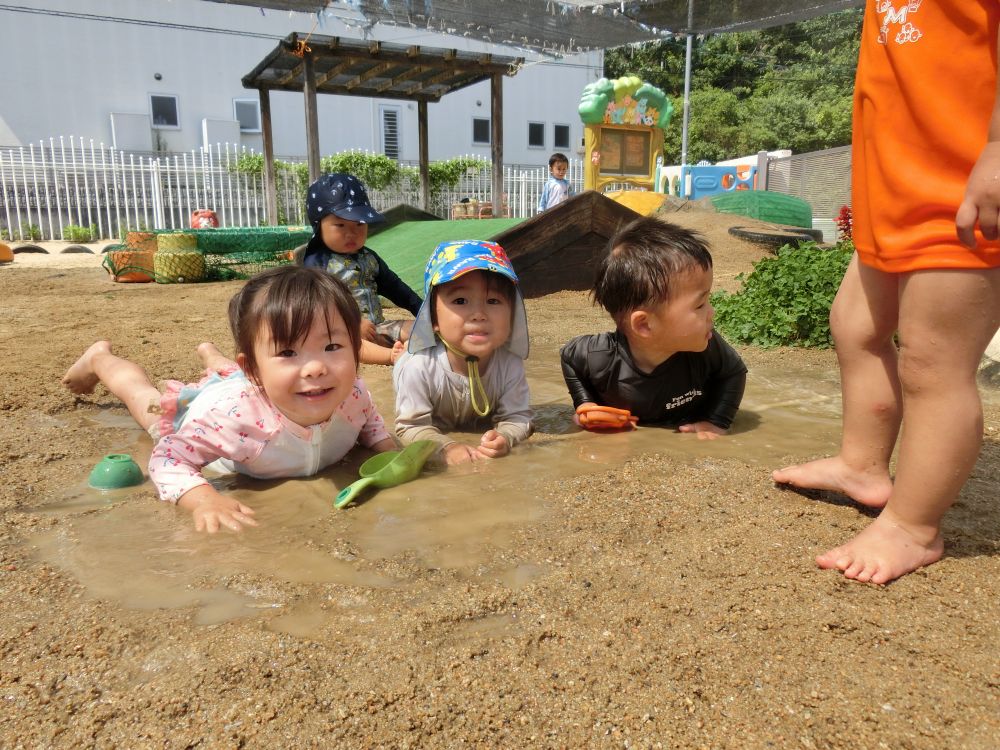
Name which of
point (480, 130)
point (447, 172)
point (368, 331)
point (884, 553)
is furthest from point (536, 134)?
point (884, 553)

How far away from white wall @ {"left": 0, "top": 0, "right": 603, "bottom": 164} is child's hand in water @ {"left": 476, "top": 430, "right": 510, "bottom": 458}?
15.1 m

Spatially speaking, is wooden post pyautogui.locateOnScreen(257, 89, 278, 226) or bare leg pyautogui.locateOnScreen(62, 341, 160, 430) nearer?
bare leg pyautogui.locateOnScreen(62, 341, 160, 430)

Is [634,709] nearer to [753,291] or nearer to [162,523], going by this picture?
[162,523]

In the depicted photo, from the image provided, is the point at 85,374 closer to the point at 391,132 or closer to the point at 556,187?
the point at 556,187

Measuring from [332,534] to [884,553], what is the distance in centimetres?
127

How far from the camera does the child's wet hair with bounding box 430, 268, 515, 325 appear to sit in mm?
2706

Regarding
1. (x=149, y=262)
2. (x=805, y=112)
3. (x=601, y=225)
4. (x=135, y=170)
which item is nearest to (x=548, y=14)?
(x=601, y=225)

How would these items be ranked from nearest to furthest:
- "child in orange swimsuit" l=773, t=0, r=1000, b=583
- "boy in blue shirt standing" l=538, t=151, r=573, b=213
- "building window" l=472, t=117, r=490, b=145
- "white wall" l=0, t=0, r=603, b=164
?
"child in orange swimsuit" l=773, t=0, r=1000, b=583
"boy in blue shirt standing" l=538, t=151, r=573, b=213
"white wall" l=0, t=0, r=603, b=164
"building window" l=472, t=117, r=490, b=145

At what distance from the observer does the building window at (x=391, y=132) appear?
21.7 meters

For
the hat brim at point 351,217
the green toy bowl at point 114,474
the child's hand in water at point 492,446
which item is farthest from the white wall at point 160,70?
the green toy bowl at point 114,474

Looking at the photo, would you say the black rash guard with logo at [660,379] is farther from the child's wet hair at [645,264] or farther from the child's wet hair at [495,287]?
the child's wet hair at [495,287]

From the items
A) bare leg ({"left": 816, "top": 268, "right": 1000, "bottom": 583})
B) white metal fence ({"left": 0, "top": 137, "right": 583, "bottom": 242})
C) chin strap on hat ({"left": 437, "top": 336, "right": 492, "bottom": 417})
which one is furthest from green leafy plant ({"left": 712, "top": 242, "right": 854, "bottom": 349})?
white metal fence ({"left": 0, "top": 137, "right": 583, "bottom": 242})

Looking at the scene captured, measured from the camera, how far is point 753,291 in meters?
5.02

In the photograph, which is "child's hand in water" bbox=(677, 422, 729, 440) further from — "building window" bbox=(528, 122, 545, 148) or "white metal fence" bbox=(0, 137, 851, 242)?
"building window" bbox=(528, 122, 545, 148)
